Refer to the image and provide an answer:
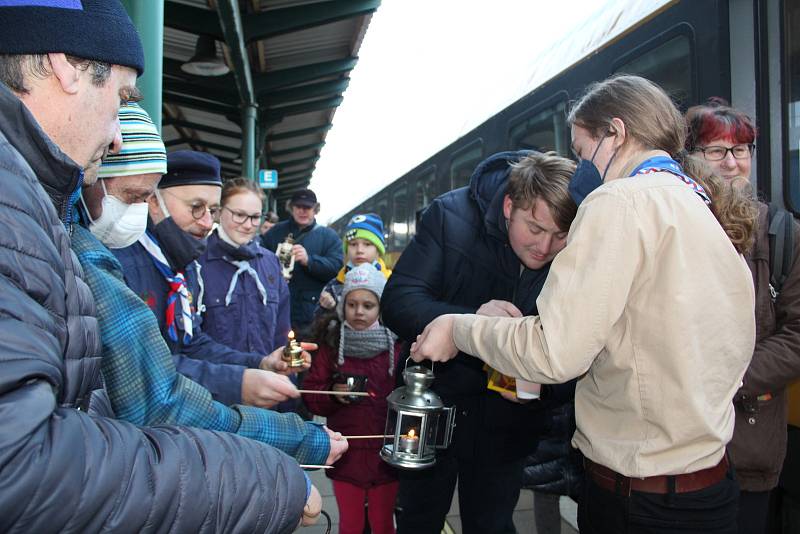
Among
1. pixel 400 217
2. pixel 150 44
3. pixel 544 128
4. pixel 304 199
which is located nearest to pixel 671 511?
pixel 150 44

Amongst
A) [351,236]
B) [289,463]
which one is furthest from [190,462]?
[351,236]

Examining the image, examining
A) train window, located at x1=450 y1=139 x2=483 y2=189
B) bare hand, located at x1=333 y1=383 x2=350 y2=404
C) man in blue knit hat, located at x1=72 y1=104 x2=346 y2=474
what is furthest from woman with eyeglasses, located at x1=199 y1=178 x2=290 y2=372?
train window, located at x1=450 y1=139 x2=483 y2=189

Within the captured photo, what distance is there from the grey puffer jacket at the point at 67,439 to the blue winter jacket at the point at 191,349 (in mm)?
967

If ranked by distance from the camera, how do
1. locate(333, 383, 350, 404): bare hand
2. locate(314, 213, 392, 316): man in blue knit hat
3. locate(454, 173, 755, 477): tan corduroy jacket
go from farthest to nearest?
locate(314, 213, 392, 316): man in blue knit hat < locate(333, 383, 350, 404): bare hand < locate(454, 173, 755, 477): tan corduroy jacket

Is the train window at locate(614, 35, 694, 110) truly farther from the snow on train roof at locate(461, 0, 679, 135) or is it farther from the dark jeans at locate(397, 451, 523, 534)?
the dark jeans at locate(397, 451, 523, 534)

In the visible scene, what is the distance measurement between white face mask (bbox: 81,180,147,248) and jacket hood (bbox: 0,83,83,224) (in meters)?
0.84

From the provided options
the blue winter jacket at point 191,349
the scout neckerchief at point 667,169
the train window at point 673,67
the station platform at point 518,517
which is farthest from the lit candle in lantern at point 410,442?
the train window at point 673,67

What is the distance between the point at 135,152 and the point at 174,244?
1.64 ft

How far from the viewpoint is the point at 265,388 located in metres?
2.06

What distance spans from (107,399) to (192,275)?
184 centimetres

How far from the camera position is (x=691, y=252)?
1526 millimetres

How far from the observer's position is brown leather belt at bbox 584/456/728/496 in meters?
1.59

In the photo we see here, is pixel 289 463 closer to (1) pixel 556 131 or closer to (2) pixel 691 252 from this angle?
(2) pixel 691 252

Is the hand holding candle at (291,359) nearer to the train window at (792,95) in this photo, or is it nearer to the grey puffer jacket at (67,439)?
the grey puffer jacket at (67,439)
